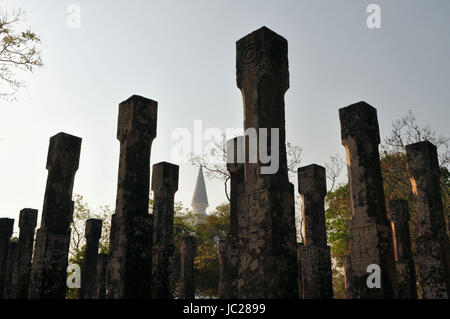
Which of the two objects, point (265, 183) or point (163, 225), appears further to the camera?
point (163, 225)

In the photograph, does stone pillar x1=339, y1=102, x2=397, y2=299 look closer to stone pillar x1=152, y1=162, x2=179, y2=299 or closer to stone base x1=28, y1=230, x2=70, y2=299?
stone pillar x1=152, y1=162, x2=179, y2=299

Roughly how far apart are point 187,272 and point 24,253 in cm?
591

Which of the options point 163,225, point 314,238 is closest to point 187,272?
point 163,225

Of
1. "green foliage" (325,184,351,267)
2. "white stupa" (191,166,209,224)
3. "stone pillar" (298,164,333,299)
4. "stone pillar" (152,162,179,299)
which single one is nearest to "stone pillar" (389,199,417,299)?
"stone pillar" (298,164,333,299)

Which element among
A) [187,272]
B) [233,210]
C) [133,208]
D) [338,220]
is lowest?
[187,272]

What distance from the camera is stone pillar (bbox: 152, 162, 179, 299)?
9.66m

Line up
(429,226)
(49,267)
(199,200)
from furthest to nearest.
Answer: (199,200), (429,226), (49,267)

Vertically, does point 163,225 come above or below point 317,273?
above

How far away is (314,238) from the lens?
34.0ft

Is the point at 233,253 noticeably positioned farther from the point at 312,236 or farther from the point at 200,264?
the point at 200,264

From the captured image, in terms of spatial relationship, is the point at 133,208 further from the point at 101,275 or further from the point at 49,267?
the point at 101,275

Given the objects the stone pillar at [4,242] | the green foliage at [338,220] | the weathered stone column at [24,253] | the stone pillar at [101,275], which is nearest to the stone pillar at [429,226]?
the stone pillar at [101,275]

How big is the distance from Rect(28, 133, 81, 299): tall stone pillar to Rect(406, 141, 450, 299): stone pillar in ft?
25.4

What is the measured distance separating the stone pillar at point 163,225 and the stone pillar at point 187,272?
4.71 metres
